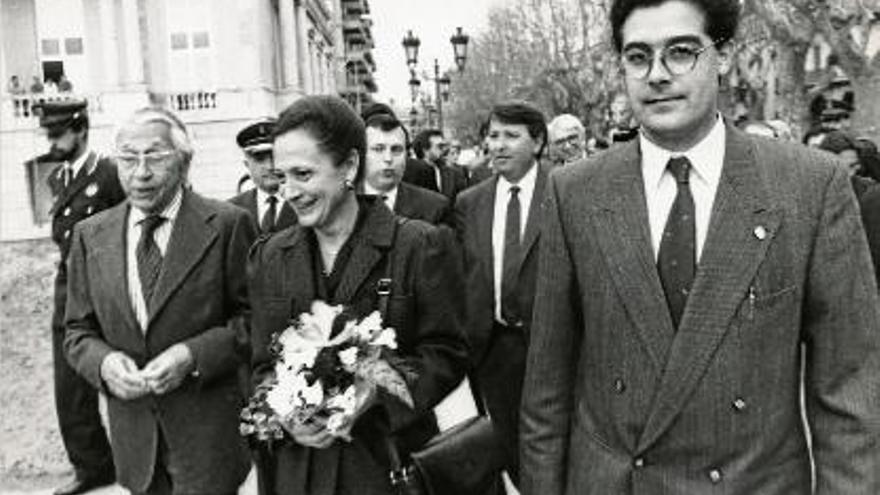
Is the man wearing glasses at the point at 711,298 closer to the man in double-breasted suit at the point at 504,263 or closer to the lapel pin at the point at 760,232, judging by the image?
the lapel pin at the point at 760,232

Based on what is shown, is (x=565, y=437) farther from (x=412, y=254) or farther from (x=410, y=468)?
(x=412, y=254)

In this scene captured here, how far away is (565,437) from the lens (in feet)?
9.97

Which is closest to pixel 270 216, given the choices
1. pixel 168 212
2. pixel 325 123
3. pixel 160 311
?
pixel 168 212

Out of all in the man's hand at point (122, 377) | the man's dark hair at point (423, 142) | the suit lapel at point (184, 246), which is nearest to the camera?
the man's hand at point (122, 377)

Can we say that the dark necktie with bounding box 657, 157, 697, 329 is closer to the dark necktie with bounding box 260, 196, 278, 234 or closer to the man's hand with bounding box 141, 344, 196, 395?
the man's hand with bounding box 141, 344, 196, 395

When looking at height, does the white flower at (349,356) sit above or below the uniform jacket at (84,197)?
below

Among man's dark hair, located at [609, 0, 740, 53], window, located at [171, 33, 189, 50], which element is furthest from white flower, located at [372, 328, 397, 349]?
window, located at [171, 33, 189, 50]

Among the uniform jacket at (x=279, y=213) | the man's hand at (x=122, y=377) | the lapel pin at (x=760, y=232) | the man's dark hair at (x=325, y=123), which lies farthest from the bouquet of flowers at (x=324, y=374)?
the uniform jacket at (x=279, y=213)

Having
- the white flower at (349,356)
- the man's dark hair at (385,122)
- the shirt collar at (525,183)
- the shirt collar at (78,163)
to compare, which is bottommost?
the white flower at (349,356)

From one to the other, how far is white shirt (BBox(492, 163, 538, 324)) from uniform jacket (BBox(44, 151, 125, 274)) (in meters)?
2.20

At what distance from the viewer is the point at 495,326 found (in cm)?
642

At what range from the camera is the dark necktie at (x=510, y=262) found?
6332 mm

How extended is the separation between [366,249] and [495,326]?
2.68 meters

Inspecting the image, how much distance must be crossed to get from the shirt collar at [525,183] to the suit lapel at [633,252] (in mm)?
3778
